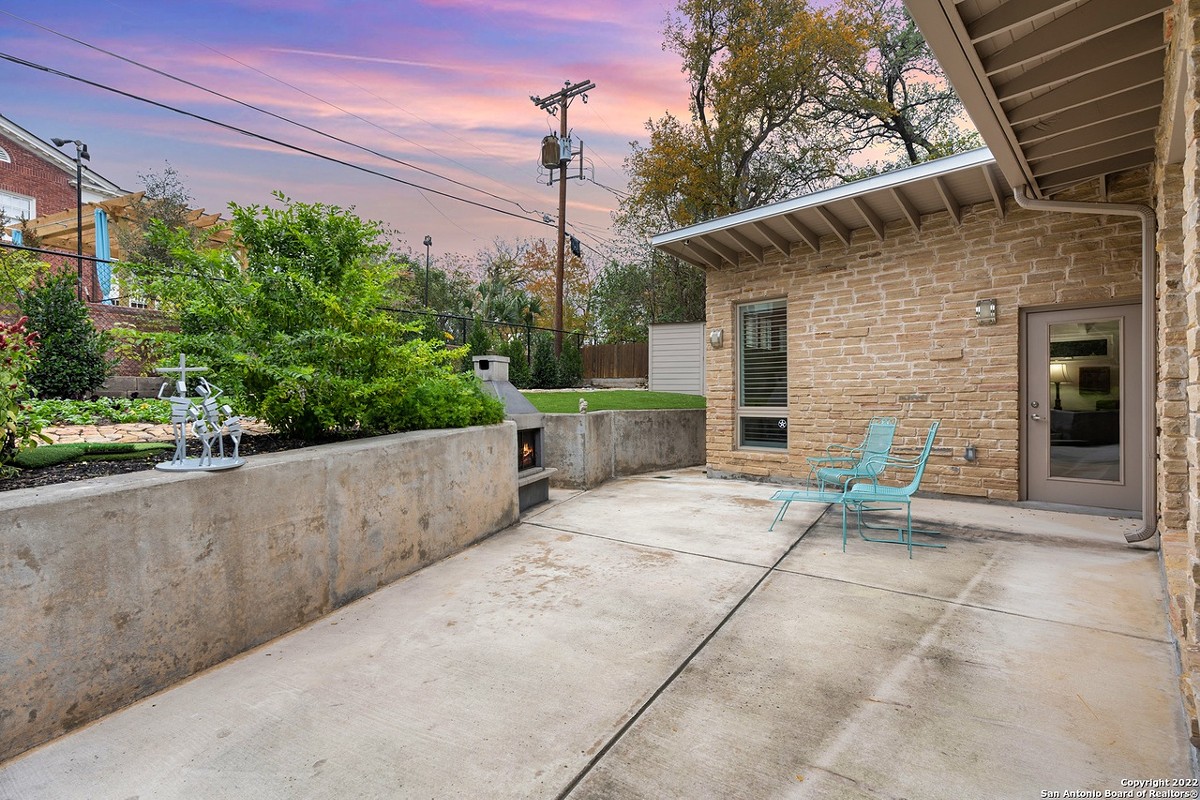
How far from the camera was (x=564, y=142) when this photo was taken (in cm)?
1587

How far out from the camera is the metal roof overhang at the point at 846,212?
5336 millimetres

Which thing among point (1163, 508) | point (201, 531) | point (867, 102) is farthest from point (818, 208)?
point (867, 102)

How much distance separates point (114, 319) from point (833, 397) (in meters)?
11.1

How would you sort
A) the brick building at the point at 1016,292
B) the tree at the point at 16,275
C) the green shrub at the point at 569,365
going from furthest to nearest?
1. the green shrub at the point at 569,365
2. the tree at the point at 16,275
3. the brick building at the point at 1016,292

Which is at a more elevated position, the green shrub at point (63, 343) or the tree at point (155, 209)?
the tree at point (155, 209)

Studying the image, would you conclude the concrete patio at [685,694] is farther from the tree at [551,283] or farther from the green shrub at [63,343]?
the tree at [551,283]

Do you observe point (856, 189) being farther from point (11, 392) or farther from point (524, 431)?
point (11, 392)

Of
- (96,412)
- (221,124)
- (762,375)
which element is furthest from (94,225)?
(762,375)

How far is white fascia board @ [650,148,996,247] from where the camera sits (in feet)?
16.8

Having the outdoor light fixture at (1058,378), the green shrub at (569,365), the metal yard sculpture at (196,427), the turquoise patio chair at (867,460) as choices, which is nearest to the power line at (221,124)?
the green shrub at (569,365)

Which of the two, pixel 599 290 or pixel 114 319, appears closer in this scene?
pixel 114 319

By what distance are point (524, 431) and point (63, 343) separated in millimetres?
5377

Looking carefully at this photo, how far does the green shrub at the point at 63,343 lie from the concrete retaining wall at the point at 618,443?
17.4ft

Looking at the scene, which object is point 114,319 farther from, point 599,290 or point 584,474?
point 599,290
